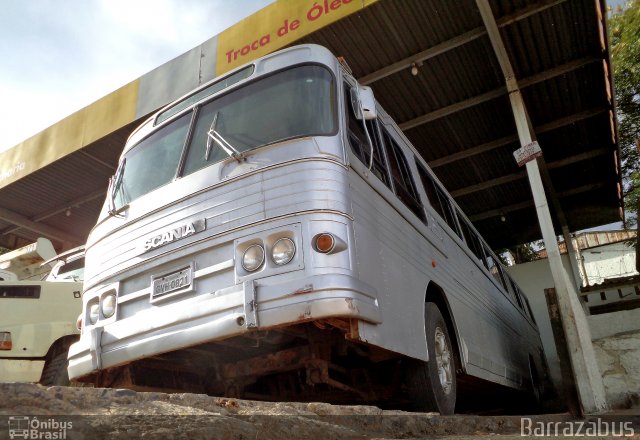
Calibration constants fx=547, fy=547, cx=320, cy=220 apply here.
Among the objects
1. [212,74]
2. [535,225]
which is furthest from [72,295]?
[535,225]

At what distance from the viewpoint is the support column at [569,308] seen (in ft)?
19.7

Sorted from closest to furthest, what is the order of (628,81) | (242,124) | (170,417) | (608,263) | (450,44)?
(170,417) < (242,124) < (450,44) < (628,81) < (608,263)

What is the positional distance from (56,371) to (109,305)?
249cm

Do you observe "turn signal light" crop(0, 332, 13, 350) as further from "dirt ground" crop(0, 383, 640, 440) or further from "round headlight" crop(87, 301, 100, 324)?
"dirt ground" crop(0, 383, 640, 440)

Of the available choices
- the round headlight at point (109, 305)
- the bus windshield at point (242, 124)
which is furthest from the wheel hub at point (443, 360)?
the round headlight at point (109, 305)

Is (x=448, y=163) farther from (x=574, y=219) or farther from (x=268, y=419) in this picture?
(x=268, y=419)

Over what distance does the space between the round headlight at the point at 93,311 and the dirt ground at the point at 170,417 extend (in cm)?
264

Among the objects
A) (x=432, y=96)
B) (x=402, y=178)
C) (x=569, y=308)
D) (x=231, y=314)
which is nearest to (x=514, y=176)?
(x=432, y=96)

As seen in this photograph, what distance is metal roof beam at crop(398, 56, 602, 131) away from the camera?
8422mm

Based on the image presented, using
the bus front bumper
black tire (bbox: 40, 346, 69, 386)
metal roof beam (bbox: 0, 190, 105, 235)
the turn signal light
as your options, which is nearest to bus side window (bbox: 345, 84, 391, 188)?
the bus front bumper

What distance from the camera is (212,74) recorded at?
873 cm

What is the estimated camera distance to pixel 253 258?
3.70 metres

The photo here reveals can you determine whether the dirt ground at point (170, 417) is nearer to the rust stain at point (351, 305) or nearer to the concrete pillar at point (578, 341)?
the rust stain at point (351, 305)

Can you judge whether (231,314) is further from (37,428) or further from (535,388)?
(535,388)
